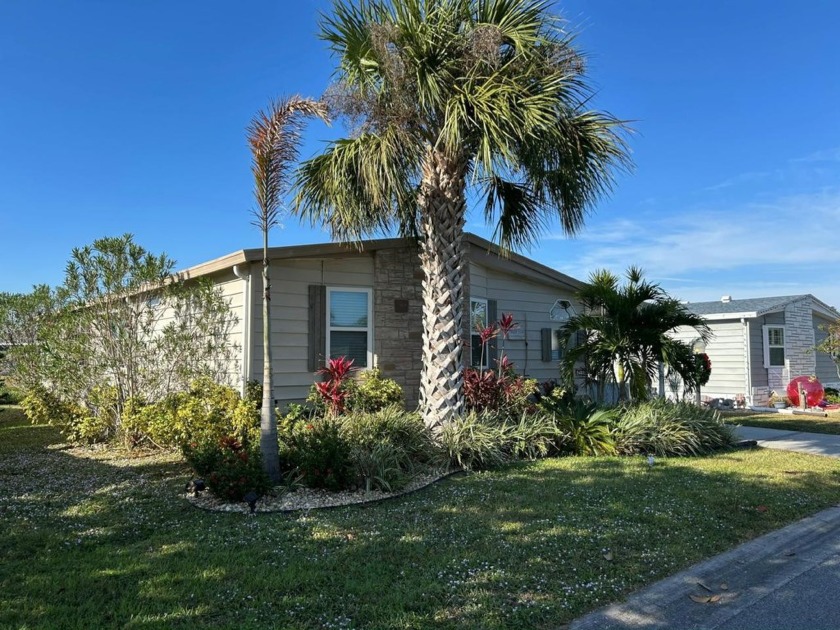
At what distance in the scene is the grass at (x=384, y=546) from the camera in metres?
3.18

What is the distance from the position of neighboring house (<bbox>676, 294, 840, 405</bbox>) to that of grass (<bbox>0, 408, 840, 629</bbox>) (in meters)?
12.2

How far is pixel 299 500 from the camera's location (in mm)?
5590

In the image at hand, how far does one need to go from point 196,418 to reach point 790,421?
1359 cm

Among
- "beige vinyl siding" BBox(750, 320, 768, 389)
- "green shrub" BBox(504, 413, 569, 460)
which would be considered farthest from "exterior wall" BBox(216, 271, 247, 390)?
"beige vinyl siding" BBox(750, 320, 768, 389)

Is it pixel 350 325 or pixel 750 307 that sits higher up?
pixel 750 307

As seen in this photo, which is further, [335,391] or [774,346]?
[774,346]

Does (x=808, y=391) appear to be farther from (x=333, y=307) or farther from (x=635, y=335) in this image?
(x=333, y=307)

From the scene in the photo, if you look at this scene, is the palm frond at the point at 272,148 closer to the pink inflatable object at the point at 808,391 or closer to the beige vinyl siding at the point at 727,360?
the beige vinyl siding at the point at 727,360

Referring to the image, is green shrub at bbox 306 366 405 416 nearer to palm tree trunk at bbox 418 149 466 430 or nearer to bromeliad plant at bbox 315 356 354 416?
bromeliad plant at bbox 315 356 354 416

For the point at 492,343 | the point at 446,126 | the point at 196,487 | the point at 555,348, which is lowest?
the point at 196,487

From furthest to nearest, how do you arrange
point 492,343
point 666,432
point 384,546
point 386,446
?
point 492,343 < point 666,432 < point 386,446 < point 384,546

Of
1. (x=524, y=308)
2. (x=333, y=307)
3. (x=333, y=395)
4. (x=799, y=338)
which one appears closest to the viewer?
(x=333, y=395)

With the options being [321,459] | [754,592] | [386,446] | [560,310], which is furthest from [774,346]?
[321,459]

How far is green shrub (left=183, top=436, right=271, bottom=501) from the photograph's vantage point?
17.8 feet
